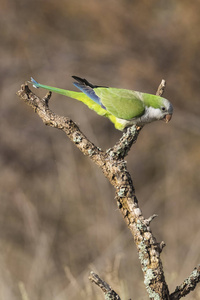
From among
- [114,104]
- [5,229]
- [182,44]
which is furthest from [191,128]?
[114,104]

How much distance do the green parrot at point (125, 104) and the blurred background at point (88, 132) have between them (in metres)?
4.13

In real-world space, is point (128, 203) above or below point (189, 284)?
above

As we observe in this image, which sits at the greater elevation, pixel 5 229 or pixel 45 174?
pixel 45 174

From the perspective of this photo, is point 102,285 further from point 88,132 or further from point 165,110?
point 88,132

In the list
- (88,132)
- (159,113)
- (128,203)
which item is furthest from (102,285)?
(88,132)

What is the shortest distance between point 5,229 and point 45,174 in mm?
906

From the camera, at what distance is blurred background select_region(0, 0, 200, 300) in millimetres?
6492

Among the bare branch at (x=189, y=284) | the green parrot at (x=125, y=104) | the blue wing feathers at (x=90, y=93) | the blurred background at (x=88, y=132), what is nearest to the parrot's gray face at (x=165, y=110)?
the green parrot at (x=125, y=104)

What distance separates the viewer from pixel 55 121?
1.79 meters

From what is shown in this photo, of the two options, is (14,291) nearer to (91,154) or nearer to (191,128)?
(191,128)

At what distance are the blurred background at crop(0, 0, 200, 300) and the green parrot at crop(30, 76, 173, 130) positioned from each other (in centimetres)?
413

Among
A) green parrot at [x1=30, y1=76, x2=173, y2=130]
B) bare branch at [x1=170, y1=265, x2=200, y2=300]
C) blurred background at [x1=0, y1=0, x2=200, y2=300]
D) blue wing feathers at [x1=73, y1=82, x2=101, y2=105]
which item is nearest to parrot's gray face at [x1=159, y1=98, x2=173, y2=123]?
green parrot at [x1=30, y1=76, x2=173, y2=130]

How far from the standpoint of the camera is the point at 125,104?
2.14m

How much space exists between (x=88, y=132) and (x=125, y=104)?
4298 mm
